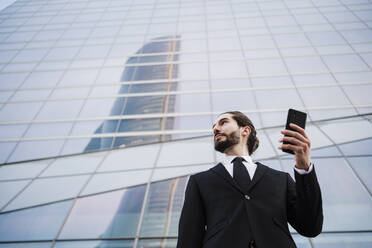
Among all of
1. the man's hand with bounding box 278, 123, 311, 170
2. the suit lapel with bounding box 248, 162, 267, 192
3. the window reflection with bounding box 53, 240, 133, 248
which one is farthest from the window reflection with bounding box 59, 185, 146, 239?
the man's hand with bounding box 278, 123, 311, 170

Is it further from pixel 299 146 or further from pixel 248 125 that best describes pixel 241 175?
pixel 248 125

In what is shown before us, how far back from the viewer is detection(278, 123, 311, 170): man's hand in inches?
63.3

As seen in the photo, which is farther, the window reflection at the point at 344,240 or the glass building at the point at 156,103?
the glass building at the point at 156,103

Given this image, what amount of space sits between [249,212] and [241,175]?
357 millimetres

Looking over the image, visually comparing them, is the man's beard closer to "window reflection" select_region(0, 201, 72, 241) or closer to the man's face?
the man's face

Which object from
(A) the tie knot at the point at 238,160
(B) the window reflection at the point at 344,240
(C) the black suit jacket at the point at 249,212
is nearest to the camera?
(C) the black suit jacket at the point at 249,212

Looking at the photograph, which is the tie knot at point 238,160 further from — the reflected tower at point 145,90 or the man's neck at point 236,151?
the reflected tower at point 145,90

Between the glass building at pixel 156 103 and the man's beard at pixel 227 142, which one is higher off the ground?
the man's beard at pixel 227 142

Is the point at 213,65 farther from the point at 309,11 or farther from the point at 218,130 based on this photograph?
the point at 218,130

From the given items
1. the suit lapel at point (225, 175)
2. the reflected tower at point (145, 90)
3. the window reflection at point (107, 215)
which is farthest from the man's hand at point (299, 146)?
the reflected tower at point (145, 90)

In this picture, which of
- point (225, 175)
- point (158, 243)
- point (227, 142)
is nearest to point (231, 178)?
point (225, 175)

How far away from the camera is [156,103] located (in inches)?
415

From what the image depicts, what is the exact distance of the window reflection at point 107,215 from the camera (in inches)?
193

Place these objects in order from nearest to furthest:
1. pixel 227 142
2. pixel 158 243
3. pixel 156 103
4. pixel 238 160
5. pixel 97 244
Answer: pixel 238 160
pixel 227 142
pixel 158 243
pixel 97 244
pixel 156 103
